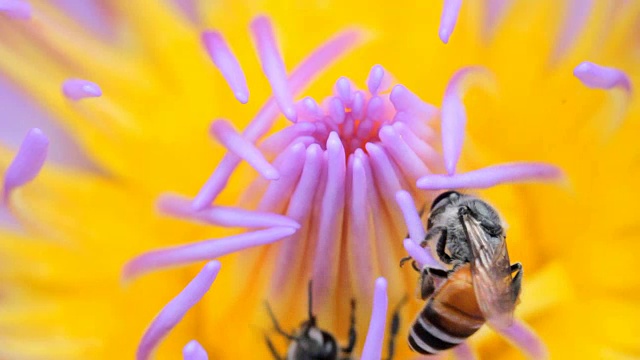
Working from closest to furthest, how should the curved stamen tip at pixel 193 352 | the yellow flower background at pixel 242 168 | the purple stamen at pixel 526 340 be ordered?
the curved stamen tip at pixel 193 352
the purple stamen at pixel 526 340
the yellow flower background at pixel 242 168

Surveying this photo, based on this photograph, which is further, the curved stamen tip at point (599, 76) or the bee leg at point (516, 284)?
the curved stamen tip at point (599, 76)

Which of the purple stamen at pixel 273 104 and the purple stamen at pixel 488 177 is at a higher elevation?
Result: the purple stamen at pixel 273 104

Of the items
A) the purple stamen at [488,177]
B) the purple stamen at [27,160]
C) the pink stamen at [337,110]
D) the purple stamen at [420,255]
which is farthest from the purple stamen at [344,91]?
the purple stamen at [27,160]

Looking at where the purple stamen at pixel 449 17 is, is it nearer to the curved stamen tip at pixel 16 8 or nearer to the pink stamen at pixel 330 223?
the pink stamen at pixel 330 223

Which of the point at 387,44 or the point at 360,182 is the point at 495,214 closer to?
the point at 360,182

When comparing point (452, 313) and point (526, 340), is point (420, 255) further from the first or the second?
point (526, 340)
